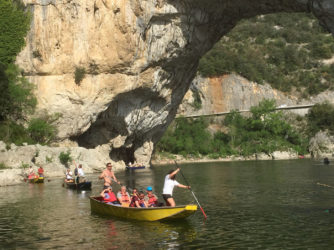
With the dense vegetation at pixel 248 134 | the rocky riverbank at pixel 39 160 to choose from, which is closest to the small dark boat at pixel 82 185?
the rocky riverbank at pixel 39 160

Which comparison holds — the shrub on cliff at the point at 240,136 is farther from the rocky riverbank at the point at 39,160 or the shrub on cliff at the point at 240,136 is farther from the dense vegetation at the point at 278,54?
the rocky riverbank at the point at 39,160

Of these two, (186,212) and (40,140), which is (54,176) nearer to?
(40,140)

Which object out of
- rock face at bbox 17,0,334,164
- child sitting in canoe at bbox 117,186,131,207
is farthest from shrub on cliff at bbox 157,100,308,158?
child sitting in canoe at bbox 117,186,131,207

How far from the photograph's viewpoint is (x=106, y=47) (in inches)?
1702

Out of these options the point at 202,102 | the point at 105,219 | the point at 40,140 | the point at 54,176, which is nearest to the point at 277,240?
the point at 105,219

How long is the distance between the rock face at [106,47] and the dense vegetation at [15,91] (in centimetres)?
101

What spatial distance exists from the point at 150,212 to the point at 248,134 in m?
69.5

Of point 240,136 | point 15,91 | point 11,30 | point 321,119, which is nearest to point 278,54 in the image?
point 321,119

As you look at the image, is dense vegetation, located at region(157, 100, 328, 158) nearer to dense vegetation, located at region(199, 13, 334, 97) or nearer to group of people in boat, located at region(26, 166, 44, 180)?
dense vegetation, located at region(199, 13, 334, 97)

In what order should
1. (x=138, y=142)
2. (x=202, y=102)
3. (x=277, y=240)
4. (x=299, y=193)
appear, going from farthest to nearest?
1. (x=202, y=102)
2. (x=138, y=142)
3. (x=299, y=193)
4. (x=277, y=240)

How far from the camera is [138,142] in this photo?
55094mm

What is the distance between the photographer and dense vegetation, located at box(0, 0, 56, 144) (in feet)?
134

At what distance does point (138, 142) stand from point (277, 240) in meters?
43.0

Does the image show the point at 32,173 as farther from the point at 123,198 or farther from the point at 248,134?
the point at 248,134
